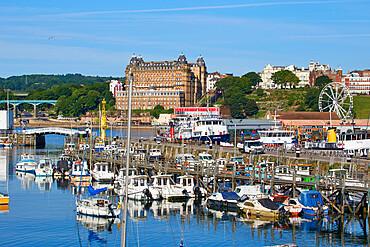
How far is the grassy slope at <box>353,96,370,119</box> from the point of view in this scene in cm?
16360

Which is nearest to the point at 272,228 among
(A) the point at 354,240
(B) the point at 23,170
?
(A) the point at 354,240

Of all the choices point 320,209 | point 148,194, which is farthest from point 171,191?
point 320,209

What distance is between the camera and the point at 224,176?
48.0 meters

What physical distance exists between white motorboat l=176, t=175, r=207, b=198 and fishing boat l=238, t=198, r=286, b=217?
7.02 m

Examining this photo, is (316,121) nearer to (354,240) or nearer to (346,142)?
(346,142)

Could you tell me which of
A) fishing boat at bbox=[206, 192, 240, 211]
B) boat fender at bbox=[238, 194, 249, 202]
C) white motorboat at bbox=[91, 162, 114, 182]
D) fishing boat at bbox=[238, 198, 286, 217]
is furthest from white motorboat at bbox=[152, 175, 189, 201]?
white motorboat at bbox=[91, 162, 114, 182]

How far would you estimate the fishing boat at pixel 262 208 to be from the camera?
40.5 meters

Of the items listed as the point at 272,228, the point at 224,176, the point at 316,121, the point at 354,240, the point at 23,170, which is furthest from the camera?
the point at 316,121

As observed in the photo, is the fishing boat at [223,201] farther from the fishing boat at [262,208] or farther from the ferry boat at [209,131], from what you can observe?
the ferry boat at [209,131]

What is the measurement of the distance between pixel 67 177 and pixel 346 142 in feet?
103

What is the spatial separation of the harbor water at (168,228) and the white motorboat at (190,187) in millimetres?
1587

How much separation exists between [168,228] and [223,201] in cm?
766

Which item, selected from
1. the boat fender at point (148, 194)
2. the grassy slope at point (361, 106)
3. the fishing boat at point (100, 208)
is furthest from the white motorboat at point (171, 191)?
the grassy slope at point (361, 106)

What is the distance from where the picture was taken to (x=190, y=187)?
48.1 meters
